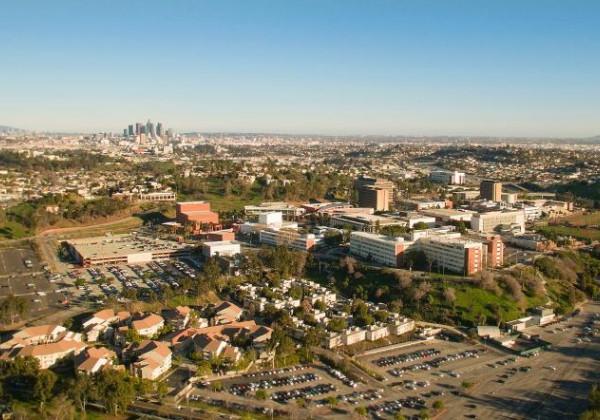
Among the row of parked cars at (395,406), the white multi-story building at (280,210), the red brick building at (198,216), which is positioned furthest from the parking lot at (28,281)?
the white multi-story building at (280,210)

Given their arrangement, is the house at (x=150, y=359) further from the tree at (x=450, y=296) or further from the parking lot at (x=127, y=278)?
the tree at (x=450, y=296)

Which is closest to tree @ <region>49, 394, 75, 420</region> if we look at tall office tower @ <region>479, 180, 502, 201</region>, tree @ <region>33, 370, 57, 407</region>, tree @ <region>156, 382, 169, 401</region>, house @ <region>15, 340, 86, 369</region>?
tree @ <region>33, 370, 57, 407</region>

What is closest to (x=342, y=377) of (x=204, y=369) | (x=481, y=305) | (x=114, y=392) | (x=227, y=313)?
(x=204, y=369)

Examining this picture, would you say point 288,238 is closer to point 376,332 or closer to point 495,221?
point 376,332

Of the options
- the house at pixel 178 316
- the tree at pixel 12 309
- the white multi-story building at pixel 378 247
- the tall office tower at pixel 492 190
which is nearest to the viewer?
the house at pixel 178 316

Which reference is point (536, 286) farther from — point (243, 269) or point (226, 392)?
point (226, 392)

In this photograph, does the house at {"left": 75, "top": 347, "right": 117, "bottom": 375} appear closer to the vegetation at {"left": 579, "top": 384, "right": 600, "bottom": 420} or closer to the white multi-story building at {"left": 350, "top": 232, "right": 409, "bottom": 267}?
the vegetation at {"left": 579, "top": 384, "right": 600, "bottom": 420}
